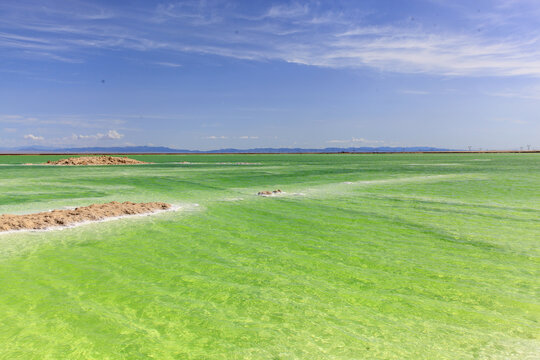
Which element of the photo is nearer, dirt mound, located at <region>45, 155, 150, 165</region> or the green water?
the green water

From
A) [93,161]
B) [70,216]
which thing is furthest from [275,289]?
[93,161]

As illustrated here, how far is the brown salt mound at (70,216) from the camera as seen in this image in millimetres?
13367

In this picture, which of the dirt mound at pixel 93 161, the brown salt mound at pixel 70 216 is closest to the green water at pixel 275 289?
the brown salt mound at pixel 70 216

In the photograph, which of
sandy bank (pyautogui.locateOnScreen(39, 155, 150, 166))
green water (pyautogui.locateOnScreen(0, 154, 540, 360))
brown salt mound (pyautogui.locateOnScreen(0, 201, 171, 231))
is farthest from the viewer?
sandy bank (pyautogui.locateOnScreen(39, 155, 150, 166))

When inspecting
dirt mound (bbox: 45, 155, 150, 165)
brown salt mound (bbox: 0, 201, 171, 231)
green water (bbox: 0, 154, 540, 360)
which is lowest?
green water (bbox: 0, 154, 540, 360)

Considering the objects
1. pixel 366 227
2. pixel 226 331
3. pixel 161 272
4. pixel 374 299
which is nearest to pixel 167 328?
pixel 226 331

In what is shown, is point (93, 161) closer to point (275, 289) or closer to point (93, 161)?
point (93, 161)

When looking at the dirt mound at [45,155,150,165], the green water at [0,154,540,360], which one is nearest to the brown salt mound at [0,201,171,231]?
the green water at [0,154,540,360]

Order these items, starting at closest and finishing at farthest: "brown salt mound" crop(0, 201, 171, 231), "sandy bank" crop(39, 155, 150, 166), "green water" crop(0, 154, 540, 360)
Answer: "green water" crop(0, 154, 540, 360), "brown salt mound" crop(0, 201, 171, 231), "sandy bank" crop(39, 155, 150, 166)

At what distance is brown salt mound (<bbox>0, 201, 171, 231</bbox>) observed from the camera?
526 inches

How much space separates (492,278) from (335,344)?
14.9ft

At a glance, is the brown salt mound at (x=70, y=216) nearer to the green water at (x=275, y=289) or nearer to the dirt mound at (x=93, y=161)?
the green water at (x=275, y=289)

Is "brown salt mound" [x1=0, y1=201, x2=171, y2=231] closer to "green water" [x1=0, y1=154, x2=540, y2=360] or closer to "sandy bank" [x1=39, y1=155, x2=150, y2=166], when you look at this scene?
"green water" [x1=0, y1=154, x2=540, y2=360]

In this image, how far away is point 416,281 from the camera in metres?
7.82
